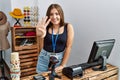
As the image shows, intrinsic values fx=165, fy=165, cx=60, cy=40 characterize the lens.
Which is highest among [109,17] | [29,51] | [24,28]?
[109,17]

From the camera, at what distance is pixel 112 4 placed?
197 cm

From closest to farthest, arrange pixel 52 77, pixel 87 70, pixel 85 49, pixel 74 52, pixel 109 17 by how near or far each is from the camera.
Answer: pixel 52 77 → pixel 87 70 → pixel 109 17 → pixel 85 49 → pixel 74 52

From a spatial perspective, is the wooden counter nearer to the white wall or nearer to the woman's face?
the white wall

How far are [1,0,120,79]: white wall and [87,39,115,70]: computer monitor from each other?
16cm

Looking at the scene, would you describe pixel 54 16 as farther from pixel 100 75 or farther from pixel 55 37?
pixel 100 75

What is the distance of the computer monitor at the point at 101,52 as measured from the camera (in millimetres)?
1761

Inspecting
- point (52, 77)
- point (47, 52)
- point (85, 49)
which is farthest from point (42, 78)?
point (85, 49)

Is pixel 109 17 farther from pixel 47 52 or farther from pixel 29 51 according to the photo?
pixel 29 51

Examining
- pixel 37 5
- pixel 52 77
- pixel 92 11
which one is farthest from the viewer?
pixel 37 5

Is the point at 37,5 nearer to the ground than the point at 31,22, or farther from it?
farther from it

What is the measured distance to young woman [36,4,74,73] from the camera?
197cm

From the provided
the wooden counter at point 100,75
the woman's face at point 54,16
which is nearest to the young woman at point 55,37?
the woman's face at point 54,16

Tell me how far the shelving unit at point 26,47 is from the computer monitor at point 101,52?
58.4 inches

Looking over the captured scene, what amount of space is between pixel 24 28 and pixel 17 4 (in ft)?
1.69
